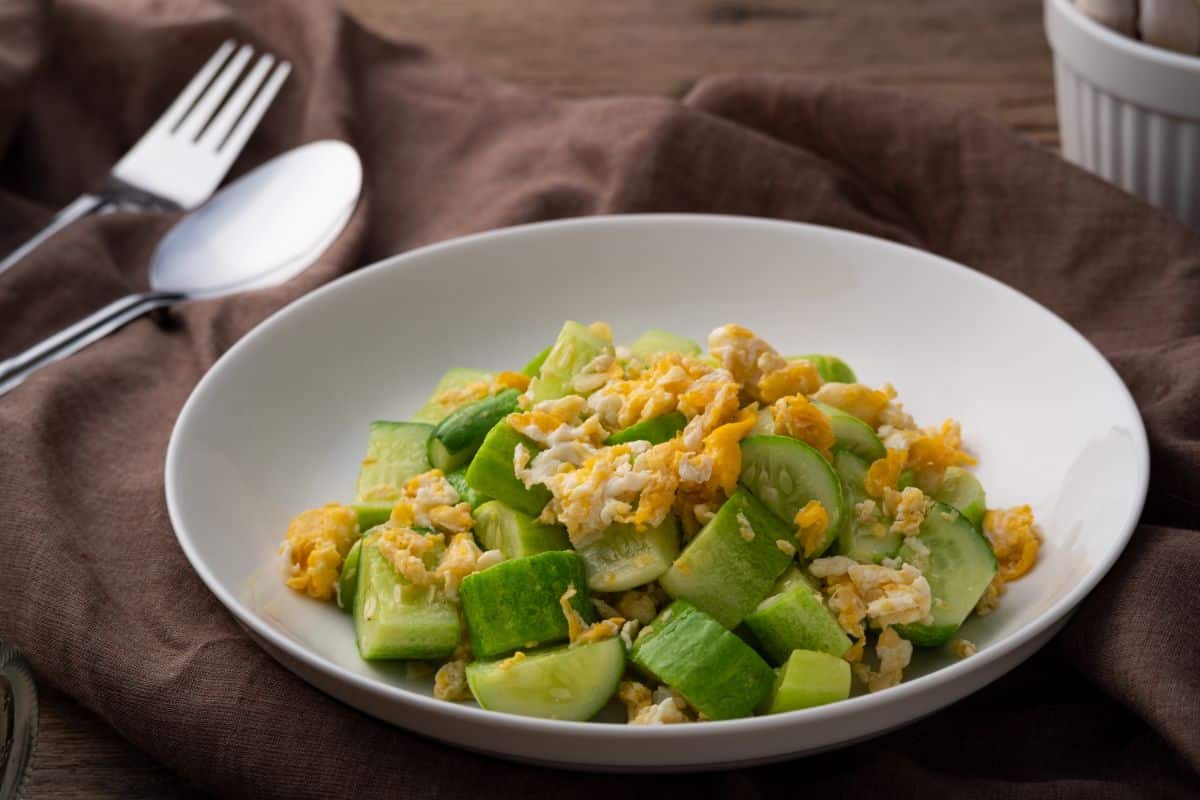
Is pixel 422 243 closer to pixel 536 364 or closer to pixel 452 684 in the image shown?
pixel 536 364

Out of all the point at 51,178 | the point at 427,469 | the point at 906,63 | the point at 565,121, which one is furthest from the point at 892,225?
the point at 51,178

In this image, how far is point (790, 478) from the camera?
7.98 feet

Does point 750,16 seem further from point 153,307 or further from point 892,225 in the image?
point 153,307

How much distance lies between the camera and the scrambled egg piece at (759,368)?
2627 millimetres

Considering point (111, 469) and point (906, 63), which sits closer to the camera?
point (111, 469)

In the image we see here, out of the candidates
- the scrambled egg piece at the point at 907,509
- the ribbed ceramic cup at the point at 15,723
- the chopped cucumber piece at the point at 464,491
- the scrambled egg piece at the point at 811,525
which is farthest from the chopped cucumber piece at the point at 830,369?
the ribbed ceramic cup at the point at 15,723

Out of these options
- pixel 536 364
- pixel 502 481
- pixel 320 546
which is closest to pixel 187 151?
pixel 536 364

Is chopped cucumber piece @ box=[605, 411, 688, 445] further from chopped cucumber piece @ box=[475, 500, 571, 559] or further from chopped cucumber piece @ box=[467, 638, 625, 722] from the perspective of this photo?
chopped cucumber piece @ box=[467, 638, 625, 722]

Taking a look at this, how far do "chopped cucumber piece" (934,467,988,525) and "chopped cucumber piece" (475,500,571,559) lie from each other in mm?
714

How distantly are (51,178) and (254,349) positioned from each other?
1.53 meters

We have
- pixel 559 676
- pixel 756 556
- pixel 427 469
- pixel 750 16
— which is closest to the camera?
pixel 559 676

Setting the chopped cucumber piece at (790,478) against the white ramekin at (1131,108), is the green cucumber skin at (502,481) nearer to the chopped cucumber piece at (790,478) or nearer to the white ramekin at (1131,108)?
the chopped cucumber piece at (790,478)

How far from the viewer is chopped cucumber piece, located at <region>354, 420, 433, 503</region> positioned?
2.71 m

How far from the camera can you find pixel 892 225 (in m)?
3.73
